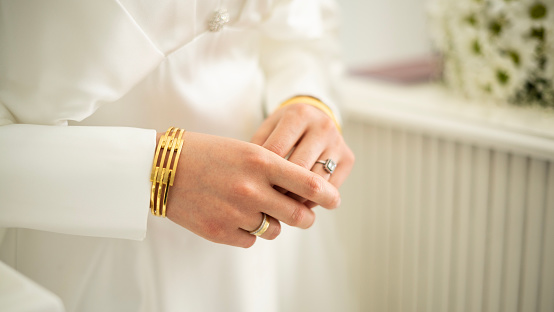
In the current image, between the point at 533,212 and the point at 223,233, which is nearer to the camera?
the point at 223,233

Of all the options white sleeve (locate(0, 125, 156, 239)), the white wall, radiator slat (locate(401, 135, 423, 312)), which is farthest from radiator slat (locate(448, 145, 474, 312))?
white sleeve (locate(0, 125, 156, 239))

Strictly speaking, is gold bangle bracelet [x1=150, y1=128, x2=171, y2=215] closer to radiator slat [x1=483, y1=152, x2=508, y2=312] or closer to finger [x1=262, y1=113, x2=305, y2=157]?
finger [x1=262, y1=113, x2=305, y2=157]

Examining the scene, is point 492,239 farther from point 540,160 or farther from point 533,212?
point 540,160

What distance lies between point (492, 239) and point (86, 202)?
899mm

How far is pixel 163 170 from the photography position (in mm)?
609

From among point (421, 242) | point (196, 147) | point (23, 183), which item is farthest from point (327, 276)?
point (23, 183)

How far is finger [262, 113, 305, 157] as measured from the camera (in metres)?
0.70

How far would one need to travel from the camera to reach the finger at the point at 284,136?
70 centimetres

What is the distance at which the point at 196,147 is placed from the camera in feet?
2.06

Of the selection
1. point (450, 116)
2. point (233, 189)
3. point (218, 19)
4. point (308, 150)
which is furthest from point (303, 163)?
point (450, 116)

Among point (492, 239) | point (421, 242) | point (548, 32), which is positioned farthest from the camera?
point (421, 242)

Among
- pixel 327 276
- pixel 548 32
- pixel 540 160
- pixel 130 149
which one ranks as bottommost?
pixel 327 276

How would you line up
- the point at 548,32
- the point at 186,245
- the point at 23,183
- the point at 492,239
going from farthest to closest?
the point at 492,239
the point at 548,32
the point at 186,245
the point at 23,183

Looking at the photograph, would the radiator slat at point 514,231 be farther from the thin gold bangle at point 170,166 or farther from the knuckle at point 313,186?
the thin gold bangle at point 170,166
